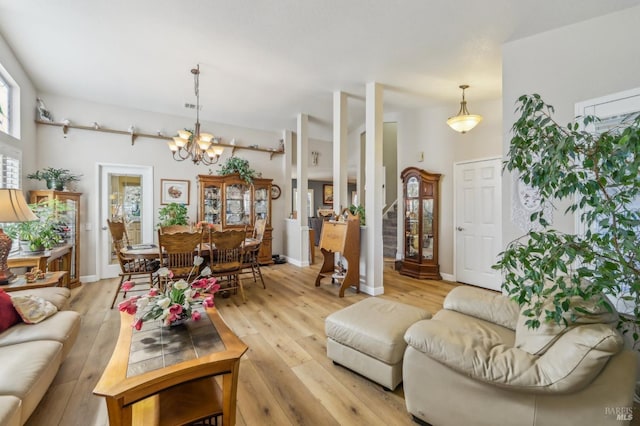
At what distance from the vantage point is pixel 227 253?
362cm

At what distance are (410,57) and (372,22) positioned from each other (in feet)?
2.72

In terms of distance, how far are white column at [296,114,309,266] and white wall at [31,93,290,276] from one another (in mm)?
1629

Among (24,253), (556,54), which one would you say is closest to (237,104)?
(24,253)

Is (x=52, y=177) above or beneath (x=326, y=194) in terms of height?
beneath

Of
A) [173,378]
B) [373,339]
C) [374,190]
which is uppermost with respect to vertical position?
[374,190]

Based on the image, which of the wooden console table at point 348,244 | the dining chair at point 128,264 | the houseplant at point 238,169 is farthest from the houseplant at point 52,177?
the wooden console table at point 348,244

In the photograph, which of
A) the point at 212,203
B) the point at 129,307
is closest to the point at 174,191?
the point at 212,203

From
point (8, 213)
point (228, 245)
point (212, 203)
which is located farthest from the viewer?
point (212, 203)

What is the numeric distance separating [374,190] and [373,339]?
7.77 feet

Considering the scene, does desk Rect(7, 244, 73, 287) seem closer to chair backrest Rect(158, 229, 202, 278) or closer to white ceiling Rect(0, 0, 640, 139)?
chair backrest Rect(158, 229, 202, 278)

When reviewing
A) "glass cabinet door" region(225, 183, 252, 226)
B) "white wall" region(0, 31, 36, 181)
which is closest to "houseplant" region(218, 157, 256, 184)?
"glass cabinet door" region(225, 183, 252, 226)

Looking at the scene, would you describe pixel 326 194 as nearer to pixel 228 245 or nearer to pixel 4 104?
pixel 228 245

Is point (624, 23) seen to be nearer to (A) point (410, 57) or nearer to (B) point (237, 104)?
(A) point (410, 57)

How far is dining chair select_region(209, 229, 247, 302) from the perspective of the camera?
3.38 meters
